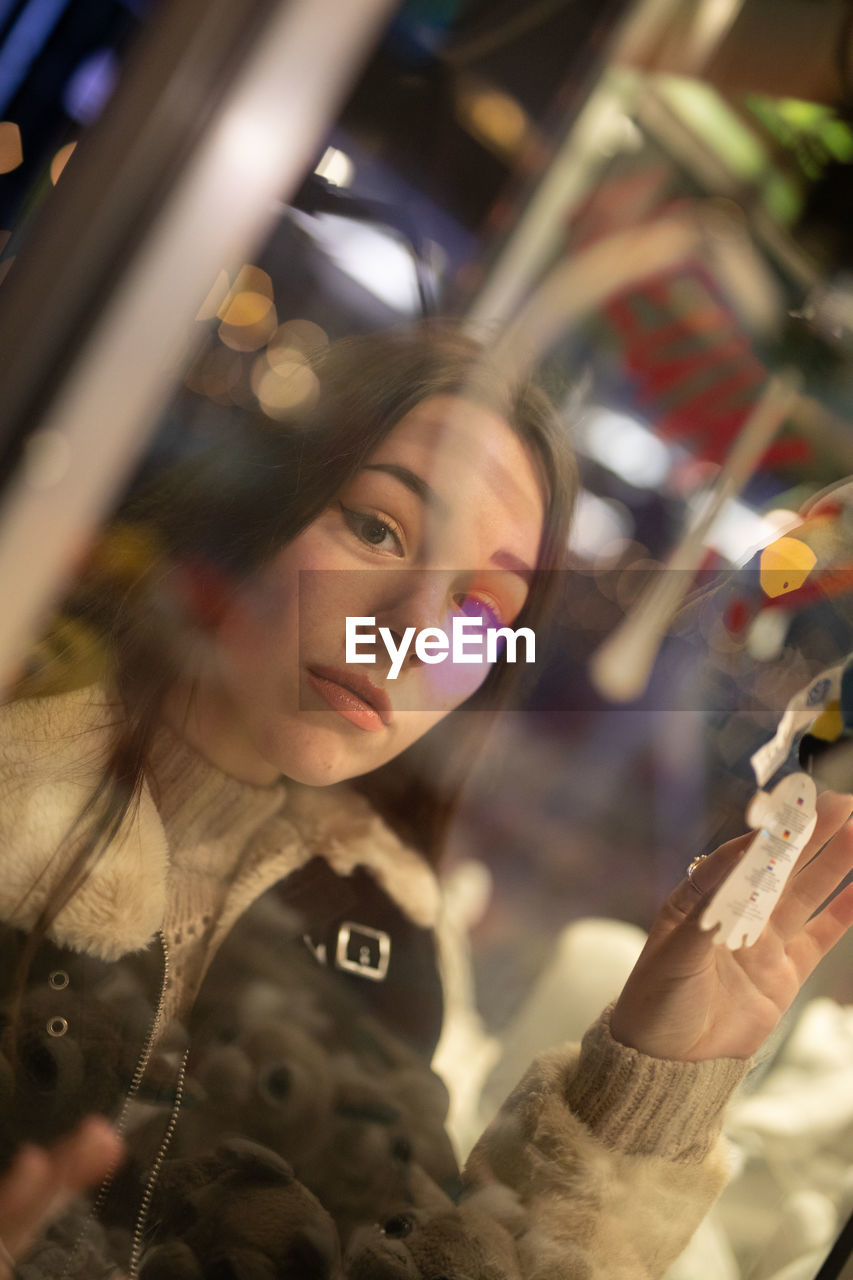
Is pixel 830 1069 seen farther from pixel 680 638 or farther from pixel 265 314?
pixel 265 314

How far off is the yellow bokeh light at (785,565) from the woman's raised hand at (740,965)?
170 millimetres

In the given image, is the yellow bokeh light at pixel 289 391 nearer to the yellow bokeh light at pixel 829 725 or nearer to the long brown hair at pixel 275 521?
the long brown hair at pixel 275 521

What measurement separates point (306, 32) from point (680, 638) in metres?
0.54

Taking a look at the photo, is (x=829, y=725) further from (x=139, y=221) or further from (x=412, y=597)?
(x=139, y=221)

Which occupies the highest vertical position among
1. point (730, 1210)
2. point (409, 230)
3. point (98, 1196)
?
point (409, 230)

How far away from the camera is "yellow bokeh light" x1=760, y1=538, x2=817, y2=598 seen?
0.75 m

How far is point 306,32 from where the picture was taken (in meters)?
0.66

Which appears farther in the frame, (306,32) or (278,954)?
(278,954)

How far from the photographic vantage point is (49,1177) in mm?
765

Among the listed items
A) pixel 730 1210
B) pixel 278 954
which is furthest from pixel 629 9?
pixel 730 1210

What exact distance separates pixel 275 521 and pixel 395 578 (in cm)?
12
